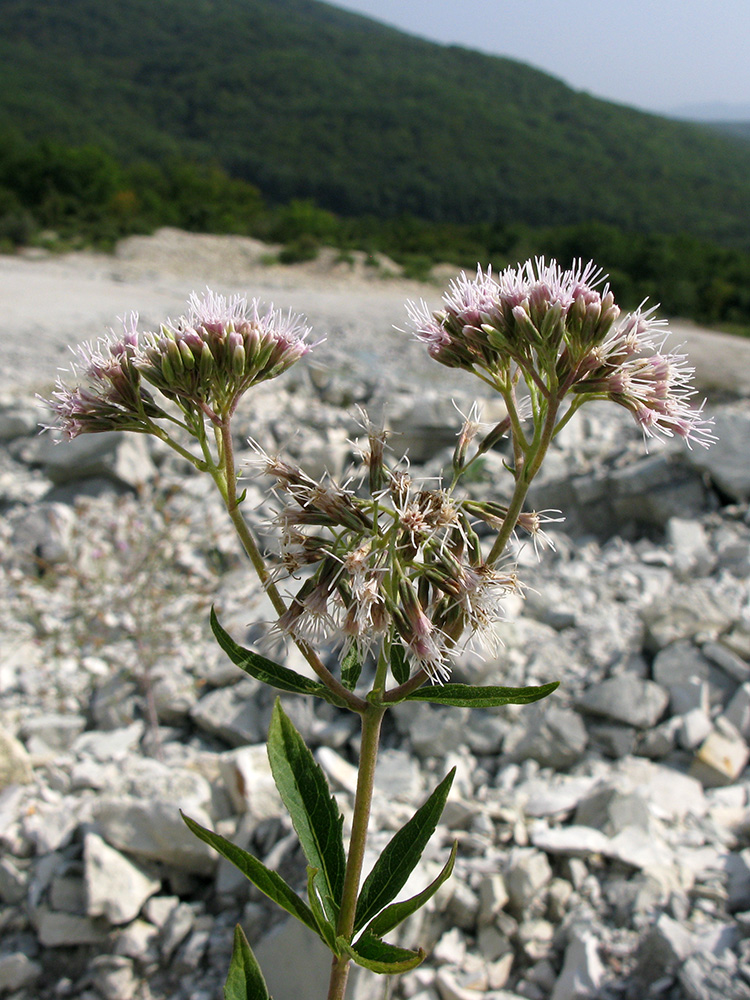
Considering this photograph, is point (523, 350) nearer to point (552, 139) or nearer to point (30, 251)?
point (30, 251)

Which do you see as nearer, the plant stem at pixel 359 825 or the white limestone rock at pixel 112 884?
the plant stem at pixel 359 825

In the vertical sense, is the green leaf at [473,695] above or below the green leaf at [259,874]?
above

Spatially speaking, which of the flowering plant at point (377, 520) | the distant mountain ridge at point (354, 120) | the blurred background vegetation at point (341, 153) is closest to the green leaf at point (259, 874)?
the flowering plant at point (377, 520)

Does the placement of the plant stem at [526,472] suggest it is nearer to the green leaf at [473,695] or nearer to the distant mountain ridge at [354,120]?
the green leaf at [473,695]

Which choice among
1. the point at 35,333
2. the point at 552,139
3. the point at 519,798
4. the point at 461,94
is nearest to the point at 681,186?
the point at 552,139

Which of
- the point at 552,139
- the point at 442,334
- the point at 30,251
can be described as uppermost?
the point at 552,139

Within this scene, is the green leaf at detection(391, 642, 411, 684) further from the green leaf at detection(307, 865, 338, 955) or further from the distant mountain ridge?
the distant mountain ridge

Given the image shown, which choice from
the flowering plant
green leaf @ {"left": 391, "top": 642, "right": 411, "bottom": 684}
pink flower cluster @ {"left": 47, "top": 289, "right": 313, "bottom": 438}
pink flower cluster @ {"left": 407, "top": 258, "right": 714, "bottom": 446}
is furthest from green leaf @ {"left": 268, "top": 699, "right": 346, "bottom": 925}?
pink flower cluster @ {"left": 407, "top": 258, "right": 714, "bottom": 446}

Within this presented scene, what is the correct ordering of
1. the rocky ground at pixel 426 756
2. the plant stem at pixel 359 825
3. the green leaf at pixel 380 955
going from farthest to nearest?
1. the rocky ground at pixel 426 756
2. the plant stem at pixel 359 825
3. the green leaf at pixel 380 955
